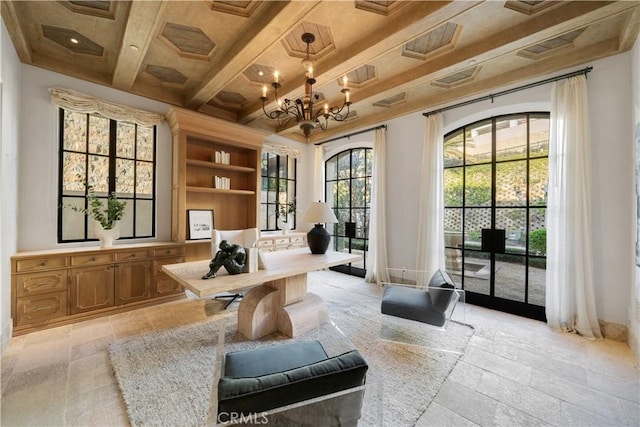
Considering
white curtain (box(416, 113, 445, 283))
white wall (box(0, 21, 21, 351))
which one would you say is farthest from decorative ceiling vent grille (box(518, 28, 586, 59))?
white wall (box(0, 21, 21, 351))

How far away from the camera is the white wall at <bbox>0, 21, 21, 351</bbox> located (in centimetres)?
225

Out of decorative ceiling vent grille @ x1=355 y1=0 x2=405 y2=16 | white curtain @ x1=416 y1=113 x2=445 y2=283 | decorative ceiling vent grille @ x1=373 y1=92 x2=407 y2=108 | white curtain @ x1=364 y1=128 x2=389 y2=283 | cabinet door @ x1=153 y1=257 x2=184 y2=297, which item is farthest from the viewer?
white curtain @ x1=364 y1=128 x2=389 y2=283

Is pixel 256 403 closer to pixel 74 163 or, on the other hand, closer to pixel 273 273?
pixel 273 273

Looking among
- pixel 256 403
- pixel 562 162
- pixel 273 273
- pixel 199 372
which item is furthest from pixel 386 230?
pixel 256 403

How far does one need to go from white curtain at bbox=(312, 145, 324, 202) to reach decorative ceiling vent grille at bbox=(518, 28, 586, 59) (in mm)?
3599

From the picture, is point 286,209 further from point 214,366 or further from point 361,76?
point 214,366

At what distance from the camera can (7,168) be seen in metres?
2.39

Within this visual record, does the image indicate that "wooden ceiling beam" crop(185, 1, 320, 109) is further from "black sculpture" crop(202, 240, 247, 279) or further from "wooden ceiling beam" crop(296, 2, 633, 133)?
"black sculpture" crop(202, 240, 247, 279)

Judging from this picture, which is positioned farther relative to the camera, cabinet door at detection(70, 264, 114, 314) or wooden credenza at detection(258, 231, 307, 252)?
wooden credenza at detection(258, 231, 307, 252)

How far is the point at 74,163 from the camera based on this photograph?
327cm

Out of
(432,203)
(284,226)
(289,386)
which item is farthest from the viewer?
(284,226)

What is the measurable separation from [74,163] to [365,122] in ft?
14.7

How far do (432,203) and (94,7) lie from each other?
4.43 metres

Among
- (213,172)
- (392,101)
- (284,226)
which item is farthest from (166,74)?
(392,101)
